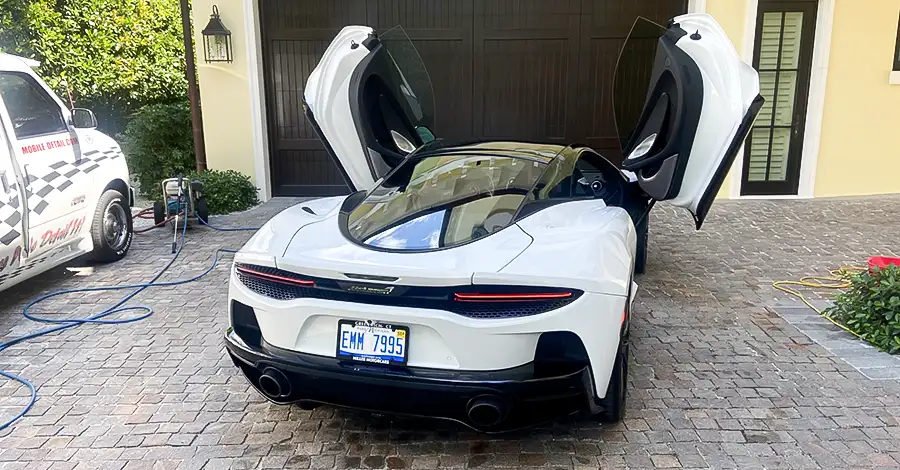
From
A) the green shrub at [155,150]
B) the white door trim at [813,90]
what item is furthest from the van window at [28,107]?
the white door trim at [813,90]

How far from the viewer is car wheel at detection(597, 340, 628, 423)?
2.86 meters

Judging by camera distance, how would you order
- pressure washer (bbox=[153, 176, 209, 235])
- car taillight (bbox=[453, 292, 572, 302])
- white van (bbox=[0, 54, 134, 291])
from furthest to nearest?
pressure washer (bbox=[153, 176, 209, 235]) → white van (bbox=[0, 54, 134, 291]) → car taillight (bbox=[453, 292, 572, 302])

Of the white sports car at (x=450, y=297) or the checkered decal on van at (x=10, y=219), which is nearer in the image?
the white sports car at (x=450, y=297)

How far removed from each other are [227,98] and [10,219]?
4.60m

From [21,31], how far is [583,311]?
42.1 ft

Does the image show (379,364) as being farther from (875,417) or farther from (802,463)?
(875,417)

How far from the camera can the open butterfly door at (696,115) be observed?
421cm

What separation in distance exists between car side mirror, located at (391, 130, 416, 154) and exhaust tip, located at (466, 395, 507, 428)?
9.57ft

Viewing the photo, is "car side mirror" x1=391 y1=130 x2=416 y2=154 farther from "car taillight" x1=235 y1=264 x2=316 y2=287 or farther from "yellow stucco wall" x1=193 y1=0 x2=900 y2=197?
"yellow stucco wall" x1=193 y1=0 x2=900 y2=197

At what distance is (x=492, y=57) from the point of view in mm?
8812

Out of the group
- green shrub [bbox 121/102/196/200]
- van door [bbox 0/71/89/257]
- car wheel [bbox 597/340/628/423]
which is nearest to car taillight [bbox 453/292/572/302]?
car wheel [bbox 597/340/628/423]

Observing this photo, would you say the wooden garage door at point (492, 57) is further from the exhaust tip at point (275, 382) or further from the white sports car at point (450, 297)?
the exhaust tip at point (275, 382)

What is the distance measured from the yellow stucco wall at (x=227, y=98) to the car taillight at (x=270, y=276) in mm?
6432

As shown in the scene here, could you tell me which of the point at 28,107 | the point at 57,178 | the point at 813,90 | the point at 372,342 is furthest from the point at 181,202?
the point at 813,90
